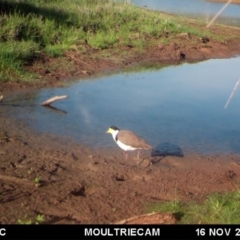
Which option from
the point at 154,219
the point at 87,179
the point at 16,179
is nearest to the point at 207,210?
the point at 154,219

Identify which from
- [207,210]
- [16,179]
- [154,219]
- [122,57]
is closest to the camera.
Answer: [154,219]

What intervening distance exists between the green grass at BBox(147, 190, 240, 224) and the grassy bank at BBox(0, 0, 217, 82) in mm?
6467

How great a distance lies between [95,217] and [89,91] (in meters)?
6.09

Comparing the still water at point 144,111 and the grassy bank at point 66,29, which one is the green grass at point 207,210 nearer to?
the still water at point 144,111

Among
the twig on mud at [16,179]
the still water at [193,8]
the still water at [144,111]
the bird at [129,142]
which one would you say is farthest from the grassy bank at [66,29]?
the still water at [193,8]

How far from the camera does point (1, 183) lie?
252 inches

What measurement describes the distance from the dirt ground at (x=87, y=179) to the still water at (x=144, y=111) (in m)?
0.49

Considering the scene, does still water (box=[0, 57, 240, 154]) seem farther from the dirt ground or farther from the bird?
the bird

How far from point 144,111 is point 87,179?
3788 millimetres

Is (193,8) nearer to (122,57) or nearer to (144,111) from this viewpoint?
(122,57)

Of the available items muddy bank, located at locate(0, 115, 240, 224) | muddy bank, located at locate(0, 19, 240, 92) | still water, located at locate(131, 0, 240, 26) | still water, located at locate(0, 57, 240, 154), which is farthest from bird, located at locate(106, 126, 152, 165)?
still water, located at locate(131, 0, 240, 26)

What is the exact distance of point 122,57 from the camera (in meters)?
15.4
